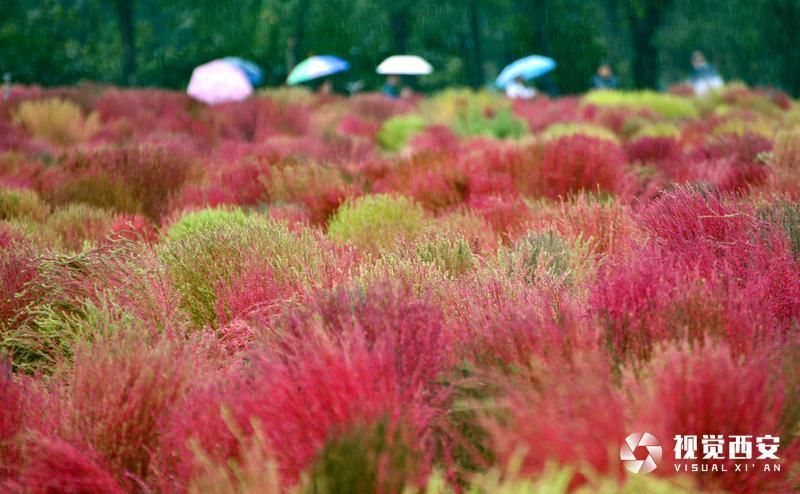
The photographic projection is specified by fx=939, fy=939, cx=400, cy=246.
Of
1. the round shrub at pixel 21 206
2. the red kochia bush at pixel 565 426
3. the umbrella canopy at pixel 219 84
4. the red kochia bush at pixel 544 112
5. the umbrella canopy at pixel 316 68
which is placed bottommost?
the red kochia bush at pixel 565 426

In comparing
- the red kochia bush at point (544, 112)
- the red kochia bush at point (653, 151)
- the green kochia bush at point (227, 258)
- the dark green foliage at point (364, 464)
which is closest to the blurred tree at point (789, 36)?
the red kochia bush at point (544, 112)

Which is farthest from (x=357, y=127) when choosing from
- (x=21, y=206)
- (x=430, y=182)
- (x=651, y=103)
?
(x=21, y=206)

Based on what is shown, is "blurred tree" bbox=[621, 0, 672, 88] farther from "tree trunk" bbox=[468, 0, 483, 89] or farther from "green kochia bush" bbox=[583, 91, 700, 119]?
"green kochia bush" bbox=[583, 91, 700, 119]

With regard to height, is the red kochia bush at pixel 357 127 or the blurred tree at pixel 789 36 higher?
the blurred tree at pixel 789 36

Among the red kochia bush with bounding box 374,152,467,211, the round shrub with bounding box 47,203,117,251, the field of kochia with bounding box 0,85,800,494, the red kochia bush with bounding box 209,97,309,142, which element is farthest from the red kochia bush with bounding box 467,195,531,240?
the red kochia bush with bounding box 209,97,309,142

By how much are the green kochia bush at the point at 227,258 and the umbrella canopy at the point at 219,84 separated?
17.0m

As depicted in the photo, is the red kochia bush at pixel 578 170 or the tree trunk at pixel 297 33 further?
the tree trunk at pixel 297 33

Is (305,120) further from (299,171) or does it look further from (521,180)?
(521,180)

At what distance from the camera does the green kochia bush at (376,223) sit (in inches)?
216

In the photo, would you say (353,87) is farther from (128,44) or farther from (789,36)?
(789,36)

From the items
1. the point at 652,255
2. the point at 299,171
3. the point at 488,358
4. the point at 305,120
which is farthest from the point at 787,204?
the point at 305,120

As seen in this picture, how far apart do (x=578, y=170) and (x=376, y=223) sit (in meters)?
2.17

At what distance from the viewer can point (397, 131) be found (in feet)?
46.1

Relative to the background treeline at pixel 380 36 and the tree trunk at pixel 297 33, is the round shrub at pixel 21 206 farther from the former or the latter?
the tree trunk at pixel 297 33
